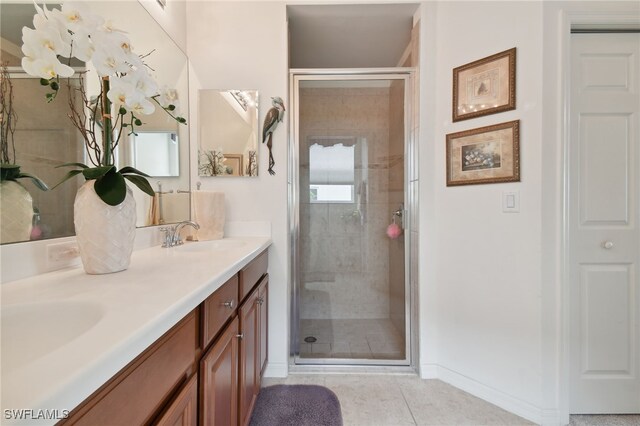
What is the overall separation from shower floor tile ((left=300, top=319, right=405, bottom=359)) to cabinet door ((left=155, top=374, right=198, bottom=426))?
1401mm

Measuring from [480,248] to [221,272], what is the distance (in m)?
1.52

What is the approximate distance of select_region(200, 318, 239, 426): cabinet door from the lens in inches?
31.2

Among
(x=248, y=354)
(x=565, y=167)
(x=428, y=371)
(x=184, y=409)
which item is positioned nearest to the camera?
(x=184, y=409)

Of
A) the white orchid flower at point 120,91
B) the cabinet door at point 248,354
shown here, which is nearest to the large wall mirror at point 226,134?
the cabinet door at point 248,354

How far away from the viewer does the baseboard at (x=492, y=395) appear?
4.74 feet

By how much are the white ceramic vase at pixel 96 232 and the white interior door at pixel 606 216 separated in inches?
84.4

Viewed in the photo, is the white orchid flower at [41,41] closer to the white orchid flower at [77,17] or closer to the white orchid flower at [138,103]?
the white orchid flower at [77,17]

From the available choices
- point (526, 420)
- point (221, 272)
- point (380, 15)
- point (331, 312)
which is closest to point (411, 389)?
point (526, 420)

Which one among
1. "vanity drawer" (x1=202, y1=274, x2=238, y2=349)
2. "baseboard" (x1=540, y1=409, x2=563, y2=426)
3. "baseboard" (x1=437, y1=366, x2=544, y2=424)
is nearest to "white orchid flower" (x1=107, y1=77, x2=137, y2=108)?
"vanity drawer" (x1=202, y1=274, x2=238, y2=349)

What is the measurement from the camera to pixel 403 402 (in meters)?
1.59

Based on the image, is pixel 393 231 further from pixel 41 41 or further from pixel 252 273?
pixel 41 41

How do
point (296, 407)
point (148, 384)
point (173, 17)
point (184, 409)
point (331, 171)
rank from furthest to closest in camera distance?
point (331, 171) < point (173, 17) < point (296, 407) < point (184, 409) < point (148, 384)

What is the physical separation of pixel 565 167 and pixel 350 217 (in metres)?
1.48

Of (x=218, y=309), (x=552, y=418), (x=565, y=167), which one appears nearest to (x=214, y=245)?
(x=218, y=309)
